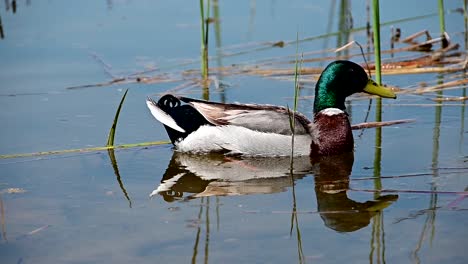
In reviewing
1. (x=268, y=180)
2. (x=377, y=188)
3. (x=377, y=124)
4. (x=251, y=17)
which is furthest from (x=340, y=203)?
(x=251, y=17)

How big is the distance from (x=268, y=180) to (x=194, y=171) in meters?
0.74

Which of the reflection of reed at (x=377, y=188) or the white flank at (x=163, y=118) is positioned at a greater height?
the white flank at (x=163, y=118)

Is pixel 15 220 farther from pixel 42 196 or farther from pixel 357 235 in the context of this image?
pixel 357 235

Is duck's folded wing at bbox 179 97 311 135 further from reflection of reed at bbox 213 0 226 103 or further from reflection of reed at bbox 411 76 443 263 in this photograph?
reflection of reed at bbox 213 0 226 103

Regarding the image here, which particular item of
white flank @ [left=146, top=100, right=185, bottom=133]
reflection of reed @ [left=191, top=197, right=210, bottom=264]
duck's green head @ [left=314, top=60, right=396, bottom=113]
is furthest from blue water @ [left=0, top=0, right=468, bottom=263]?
duck's green head @ [left=314, top=60, right=396, bottom=113]

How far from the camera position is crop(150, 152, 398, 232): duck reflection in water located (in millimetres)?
6895

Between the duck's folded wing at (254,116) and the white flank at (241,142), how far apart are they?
5cm

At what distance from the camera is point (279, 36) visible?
12.4 meters

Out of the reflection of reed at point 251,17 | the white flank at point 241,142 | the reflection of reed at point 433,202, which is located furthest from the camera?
the reflection of reed at point 251,17

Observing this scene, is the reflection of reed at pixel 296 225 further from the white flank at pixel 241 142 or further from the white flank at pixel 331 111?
the white flank at pixel 331 111

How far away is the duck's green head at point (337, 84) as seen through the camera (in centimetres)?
895

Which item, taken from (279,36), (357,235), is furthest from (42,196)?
(279,36)

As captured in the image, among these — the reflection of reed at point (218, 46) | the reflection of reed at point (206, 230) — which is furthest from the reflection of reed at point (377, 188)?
the reflection of reed at point (218, 46)

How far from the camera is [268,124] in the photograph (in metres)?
8.75
